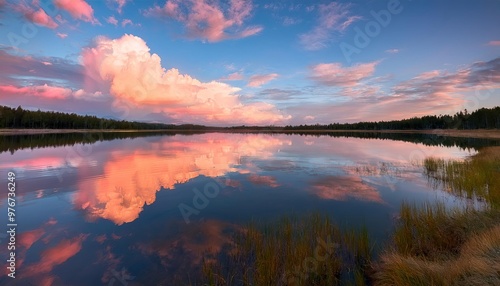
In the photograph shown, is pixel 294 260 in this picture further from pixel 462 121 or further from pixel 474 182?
pixel 462 121

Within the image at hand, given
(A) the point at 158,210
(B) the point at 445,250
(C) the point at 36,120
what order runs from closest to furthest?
(B) the point at 445,250 → (A) the point at 158,210 → (C) the point at 36,120

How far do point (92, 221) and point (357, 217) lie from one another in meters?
12.3

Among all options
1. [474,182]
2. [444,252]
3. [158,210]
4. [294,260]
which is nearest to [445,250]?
[444,252]

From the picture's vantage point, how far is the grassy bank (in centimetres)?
568

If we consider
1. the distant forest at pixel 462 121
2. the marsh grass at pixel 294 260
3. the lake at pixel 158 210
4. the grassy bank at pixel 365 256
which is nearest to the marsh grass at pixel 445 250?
the grassy bank at pixel 365 256

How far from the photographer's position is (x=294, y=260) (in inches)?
292

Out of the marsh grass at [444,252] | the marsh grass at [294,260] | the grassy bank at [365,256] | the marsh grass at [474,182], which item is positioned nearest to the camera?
the marsh grass at [444,252]

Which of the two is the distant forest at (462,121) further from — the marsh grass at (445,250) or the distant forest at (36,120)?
the distant forest at (36,120)

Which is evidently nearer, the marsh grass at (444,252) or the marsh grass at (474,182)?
the marsh grass at (444,252)

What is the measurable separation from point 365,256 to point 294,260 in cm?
250

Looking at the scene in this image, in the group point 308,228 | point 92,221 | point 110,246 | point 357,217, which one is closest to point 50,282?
point 110,246

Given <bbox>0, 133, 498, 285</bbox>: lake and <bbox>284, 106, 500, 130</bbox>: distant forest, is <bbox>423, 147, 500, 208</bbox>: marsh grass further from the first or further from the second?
<bbox>284, 106, 500, 130</bbox>: distant forest

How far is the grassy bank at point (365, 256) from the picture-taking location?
5678 mm

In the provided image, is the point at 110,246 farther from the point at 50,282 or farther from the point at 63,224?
the point at 63,224
